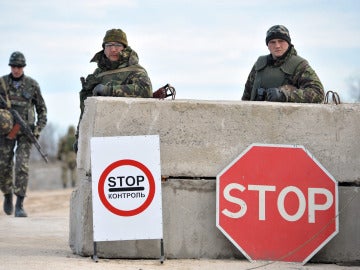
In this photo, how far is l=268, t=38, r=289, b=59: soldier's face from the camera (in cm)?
894

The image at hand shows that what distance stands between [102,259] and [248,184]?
136 cm

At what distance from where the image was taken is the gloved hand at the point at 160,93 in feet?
28.6

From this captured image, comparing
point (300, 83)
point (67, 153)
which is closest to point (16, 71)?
point (300, 83)

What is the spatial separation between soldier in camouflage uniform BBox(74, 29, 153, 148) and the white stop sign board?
1097 mm

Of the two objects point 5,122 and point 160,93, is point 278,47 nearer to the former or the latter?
point 160,93

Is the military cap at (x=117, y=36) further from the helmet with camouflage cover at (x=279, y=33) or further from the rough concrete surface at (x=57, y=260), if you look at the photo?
the rough concrete surface at (x=57, y=260)

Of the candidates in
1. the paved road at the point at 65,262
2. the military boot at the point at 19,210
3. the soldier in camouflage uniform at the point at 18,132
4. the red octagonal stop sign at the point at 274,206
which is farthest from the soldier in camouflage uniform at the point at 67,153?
the red octagonal stop sign at the point at 274,206

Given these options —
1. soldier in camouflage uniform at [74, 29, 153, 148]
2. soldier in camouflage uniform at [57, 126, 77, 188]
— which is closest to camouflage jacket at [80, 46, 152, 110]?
soldier in camouflage uniform at [74, 29, 153, 148]

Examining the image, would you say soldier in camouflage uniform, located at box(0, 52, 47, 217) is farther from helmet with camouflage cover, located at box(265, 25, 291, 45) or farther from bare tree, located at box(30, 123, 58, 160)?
bare tree, located at box(30, 123, 58, 160)

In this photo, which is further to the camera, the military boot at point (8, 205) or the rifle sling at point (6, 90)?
the military boot at point (8, 205)

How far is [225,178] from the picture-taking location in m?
8.02

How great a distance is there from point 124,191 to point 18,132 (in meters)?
5.92

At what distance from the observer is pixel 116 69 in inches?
358

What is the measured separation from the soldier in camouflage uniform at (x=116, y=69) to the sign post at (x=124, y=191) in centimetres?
110
